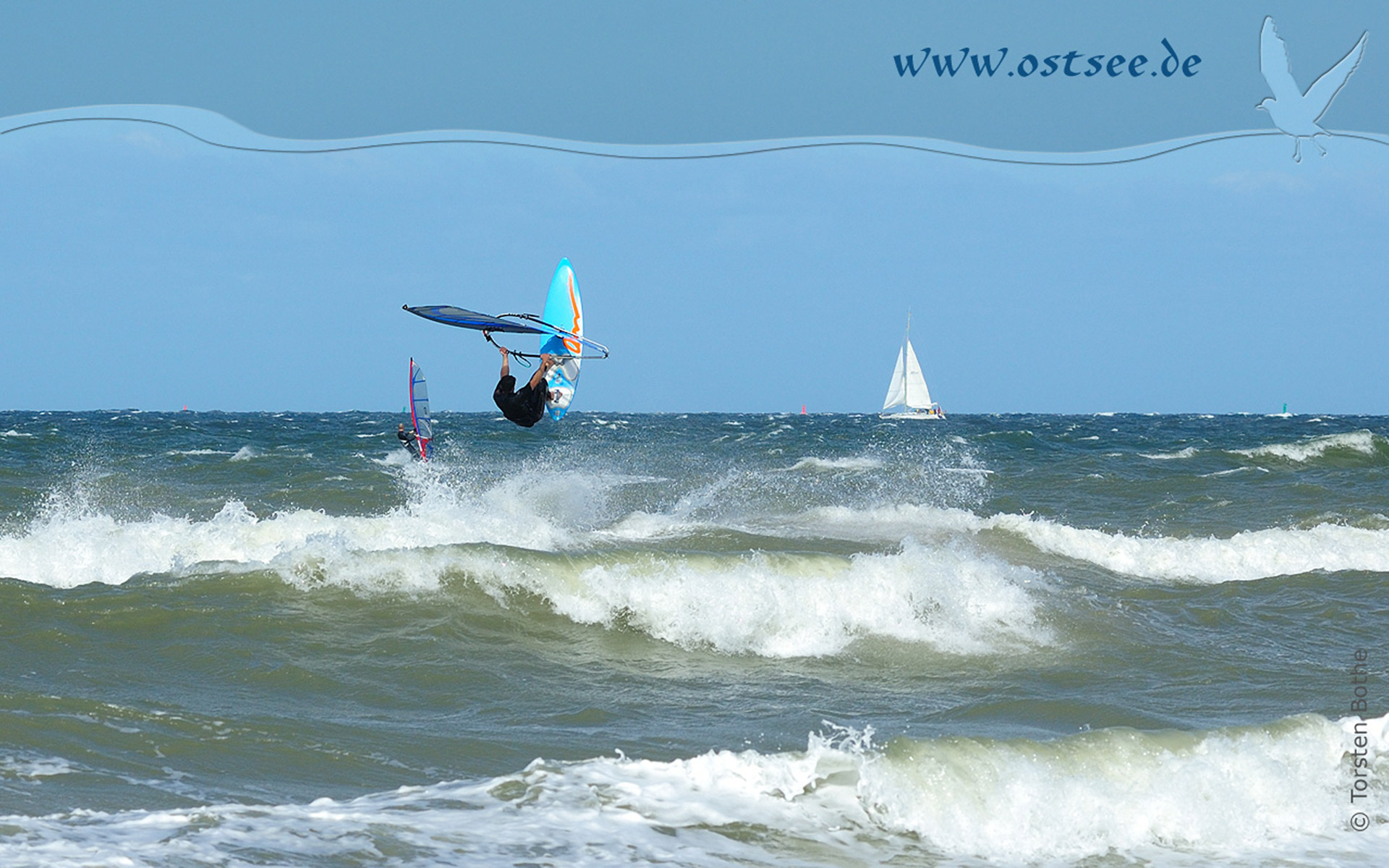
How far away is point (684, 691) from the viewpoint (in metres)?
6.52

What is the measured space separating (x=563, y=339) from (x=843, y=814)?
22.8 feet

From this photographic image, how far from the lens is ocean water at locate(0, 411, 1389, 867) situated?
4.20 metres

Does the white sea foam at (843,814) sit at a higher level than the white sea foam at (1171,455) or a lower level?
lower

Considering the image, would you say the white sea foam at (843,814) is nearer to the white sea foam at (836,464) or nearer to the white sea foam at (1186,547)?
the white sea foam at (1186,547)

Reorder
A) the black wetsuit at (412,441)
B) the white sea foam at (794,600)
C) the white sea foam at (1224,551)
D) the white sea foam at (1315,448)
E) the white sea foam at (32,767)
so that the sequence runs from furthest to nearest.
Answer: the white sea foam at (1315,448) < the black wetsuit at (412,441) < the white sea foam at (1224,551) < the white sea foam at (794,600) < the white sea foam at (32,767)

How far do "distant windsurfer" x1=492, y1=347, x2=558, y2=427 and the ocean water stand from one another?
3.82ft

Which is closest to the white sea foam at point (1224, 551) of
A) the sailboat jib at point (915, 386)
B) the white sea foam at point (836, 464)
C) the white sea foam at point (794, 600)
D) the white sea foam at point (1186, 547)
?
the white sea foam at point (1186, 547)

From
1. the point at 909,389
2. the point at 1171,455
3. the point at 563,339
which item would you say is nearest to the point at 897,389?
the point at 909,389

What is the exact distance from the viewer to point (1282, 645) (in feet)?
26.3

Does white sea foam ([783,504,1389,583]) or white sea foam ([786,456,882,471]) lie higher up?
white sea foam ([786,456,882,471])

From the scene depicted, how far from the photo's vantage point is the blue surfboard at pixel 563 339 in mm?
10805

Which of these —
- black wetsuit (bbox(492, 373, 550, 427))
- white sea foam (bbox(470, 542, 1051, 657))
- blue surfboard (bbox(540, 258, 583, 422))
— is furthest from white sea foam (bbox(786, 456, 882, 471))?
black wetsuit (bbox(492, 373, 550, 427))

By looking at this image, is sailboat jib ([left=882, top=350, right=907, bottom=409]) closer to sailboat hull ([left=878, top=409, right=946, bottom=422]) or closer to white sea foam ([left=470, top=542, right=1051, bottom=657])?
sailboat hull ([left=878, top=409, right=946, bottom=422])

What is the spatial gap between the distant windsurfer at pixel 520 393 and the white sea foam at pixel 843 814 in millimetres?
4873
